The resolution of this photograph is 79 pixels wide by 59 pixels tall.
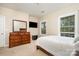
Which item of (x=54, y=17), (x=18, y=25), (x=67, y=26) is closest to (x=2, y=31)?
(x=18, y=25)

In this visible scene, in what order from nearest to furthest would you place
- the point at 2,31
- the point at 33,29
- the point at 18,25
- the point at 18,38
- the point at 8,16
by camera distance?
the point at 2,31
the point at 8,16
the point at 18,38
the point at 18,25
the point at 33,29

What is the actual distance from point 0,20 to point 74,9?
3760 mm

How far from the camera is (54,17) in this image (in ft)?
19.3

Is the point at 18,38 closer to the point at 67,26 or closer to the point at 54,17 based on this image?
the point at 54,17

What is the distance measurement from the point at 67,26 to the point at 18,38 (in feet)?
9.58

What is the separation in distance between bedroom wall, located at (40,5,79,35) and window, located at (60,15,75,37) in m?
0.35

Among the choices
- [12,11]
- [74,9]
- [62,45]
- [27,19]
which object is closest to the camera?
[62,45]

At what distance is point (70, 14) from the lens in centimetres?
467

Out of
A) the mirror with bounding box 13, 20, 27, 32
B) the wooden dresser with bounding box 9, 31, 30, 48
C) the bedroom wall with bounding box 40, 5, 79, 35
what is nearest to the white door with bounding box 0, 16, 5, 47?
the wooden dresser with bounding box 9, 31, 30, 48

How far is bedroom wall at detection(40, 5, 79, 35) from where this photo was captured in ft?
15.1

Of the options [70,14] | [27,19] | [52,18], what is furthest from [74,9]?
[27,19]

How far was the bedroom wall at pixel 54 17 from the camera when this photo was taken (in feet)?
15.1

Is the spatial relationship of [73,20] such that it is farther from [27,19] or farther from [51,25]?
[27,19]

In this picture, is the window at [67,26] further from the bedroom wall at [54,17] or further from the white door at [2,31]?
the white door at [2,31]
